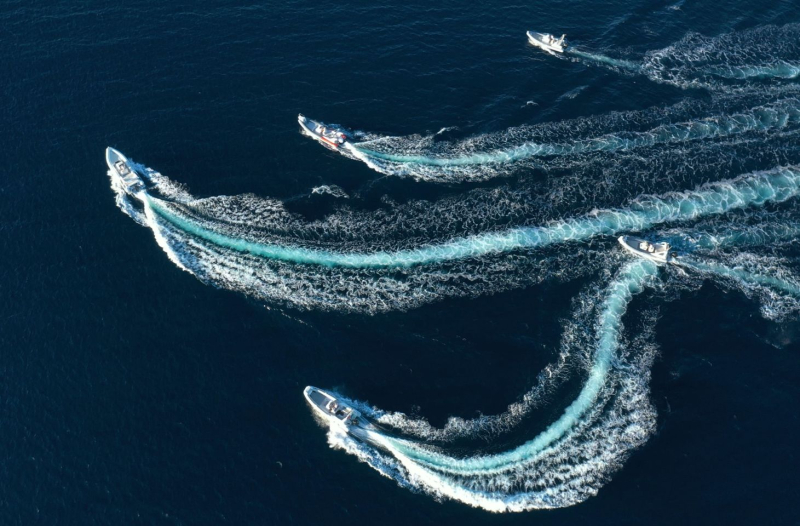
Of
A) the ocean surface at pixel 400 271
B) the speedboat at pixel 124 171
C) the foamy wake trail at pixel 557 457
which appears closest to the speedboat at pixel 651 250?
the ocean surface at pixel 400 271

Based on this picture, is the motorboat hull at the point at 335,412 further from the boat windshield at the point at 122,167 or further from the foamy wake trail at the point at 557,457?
the boat windshield at the point at 122,167

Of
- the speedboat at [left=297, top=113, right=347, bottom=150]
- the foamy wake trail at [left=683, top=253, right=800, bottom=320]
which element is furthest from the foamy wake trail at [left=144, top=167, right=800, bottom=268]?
the speedboat at [left=297, top=113, right=347, bottom=150]

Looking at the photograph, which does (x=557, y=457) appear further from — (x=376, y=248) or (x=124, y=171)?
(x=124, y=171)

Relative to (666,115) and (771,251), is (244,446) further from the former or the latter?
(666,115)

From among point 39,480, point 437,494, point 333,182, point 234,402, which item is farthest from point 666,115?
point 39,480

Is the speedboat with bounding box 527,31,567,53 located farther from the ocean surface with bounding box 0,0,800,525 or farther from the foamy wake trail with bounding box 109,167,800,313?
the foamy wake trail with bounding box 109,167,800,313

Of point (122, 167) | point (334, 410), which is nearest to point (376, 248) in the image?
point (334, 410)
